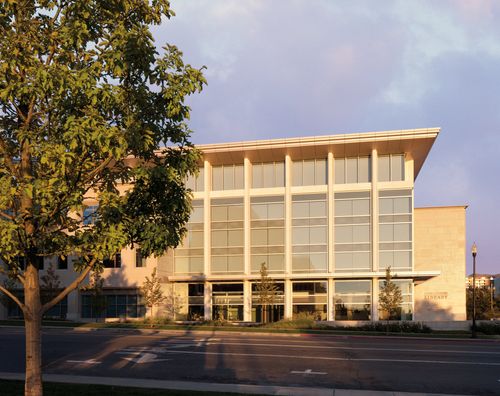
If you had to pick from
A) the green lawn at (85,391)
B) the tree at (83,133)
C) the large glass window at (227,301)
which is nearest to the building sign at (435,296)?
the large glass window at (227,301)

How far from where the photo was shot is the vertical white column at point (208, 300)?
46.6m

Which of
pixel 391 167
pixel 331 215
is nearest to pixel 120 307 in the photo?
pixel 331 215

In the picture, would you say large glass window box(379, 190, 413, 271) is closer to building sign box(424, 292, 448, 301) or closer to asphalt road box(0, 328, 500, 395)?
building sign box(424, 292, 448, 301)

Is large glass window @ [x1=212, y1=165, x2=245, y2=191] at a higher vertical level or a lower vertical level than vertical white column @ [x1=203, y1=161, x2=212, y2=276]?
higher

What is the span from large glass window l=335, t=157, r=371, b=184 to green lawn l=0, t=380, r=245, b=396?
114 feet

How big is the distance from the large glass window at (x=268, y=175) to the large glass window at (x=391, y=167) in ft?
28.1

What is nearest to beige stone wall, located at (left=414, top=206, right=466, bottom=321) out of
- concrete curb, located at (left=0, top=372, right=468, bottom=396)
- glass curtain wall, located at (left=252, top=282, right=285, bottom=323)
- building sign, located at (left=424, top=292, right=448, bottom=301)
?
building sign, located at (left=424, top=292, right=448, bottom=301)

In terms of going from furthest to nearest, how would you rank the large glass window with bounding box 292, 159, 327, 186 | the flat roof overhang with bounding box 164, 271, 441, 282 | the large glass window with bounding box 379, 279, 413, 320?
the large glass window with bounding box 292, 159, 327, 186
the large glass window with bounding box 379, 279, 413, 320
the flat roof overhang with bounding box 164, 271, 441, 282

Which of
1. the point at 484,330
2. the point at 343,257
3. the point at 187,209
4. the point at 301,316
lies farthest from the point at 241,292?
the point at 187,209

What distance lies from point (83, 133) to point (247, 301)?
40140 mm

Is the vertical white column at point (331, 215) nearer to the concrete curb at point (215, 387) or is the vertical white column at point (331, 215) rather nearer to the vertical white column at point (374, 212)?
the vertical white column at point (374, 212)

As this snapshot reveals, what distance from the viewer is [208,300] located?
46.9 meters

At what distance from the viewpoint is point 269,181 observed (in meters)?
46.6

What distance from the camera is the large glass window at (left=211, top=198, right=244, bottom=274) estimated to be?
46312 millimetres
